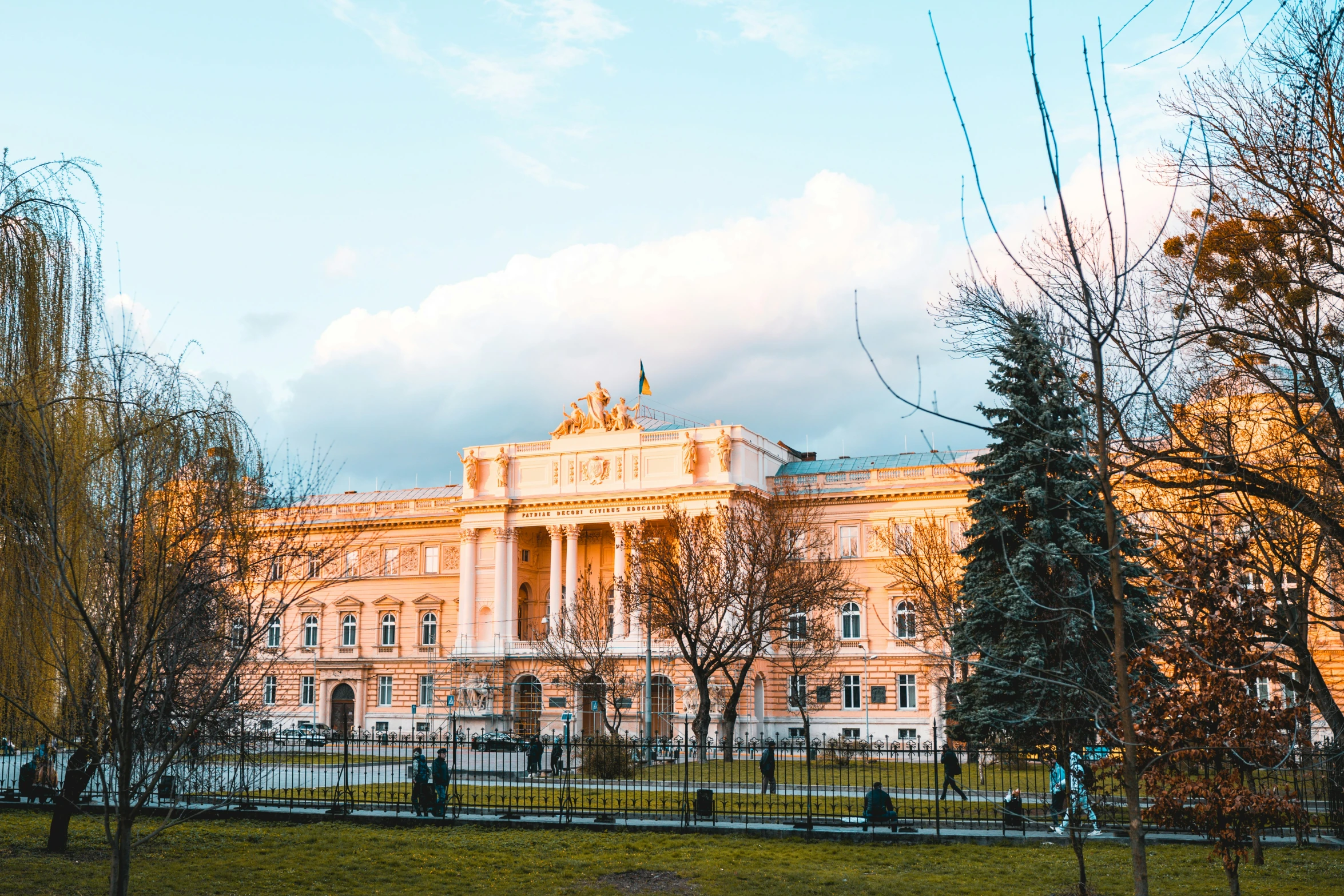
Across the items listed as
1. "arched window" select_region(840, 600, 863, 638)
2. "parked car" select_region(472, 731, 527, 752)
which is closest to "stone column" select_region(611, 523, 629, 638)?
"parked car" select_region(472, 731, 527, 752)

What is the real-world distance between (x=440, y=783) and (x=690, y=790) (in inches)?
291

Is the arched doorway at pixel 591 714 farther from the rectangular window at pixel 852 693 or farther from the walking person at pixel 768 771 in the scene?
the walking person at pixel 768 771

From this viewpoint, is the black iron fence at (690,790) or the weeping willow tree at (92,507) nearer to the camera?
the weeping willow tree at (92,507)

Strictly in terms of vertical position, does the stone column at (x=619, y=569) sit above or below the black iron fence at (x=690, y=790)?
above

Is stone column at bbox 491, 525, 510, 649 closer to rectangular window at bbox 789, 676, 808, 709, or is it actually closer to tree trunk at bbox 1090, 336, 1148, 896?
rectangular window at bbox 789, 676, 808, 709

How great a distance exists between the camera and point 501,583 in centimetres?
6938

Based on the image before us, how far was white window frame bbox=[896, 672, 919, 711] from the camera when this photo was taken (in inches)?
2485

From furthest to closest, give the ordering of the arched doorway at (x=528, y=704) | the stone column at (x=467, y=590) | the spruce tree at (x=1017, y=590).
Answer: the stone column at (x=467, y=590) → the arched doorway at (x=528, y=704) → the spruce tree at (x=1017, y=590)

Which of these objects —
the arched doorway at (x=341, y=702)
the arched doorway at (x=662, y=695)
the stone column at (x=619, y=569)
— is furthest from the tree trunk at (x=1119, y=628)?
the arched doorway at (x=341, y=702)

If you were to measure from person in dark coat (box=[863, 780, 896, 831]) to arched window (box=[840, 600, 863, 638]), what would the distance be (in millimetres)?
43299

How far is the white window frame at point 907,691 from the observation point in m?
63.1

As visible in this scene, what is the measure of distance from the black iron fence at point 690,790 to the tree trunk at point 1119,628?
5.27m

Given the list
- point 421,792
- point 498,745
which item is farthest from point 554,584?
point 421,792

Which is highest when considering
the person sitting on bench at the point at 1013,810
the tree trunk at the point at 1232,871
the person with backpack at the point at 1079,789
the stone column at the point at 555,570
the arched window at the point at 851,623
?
the stone column at the point at 555,570
